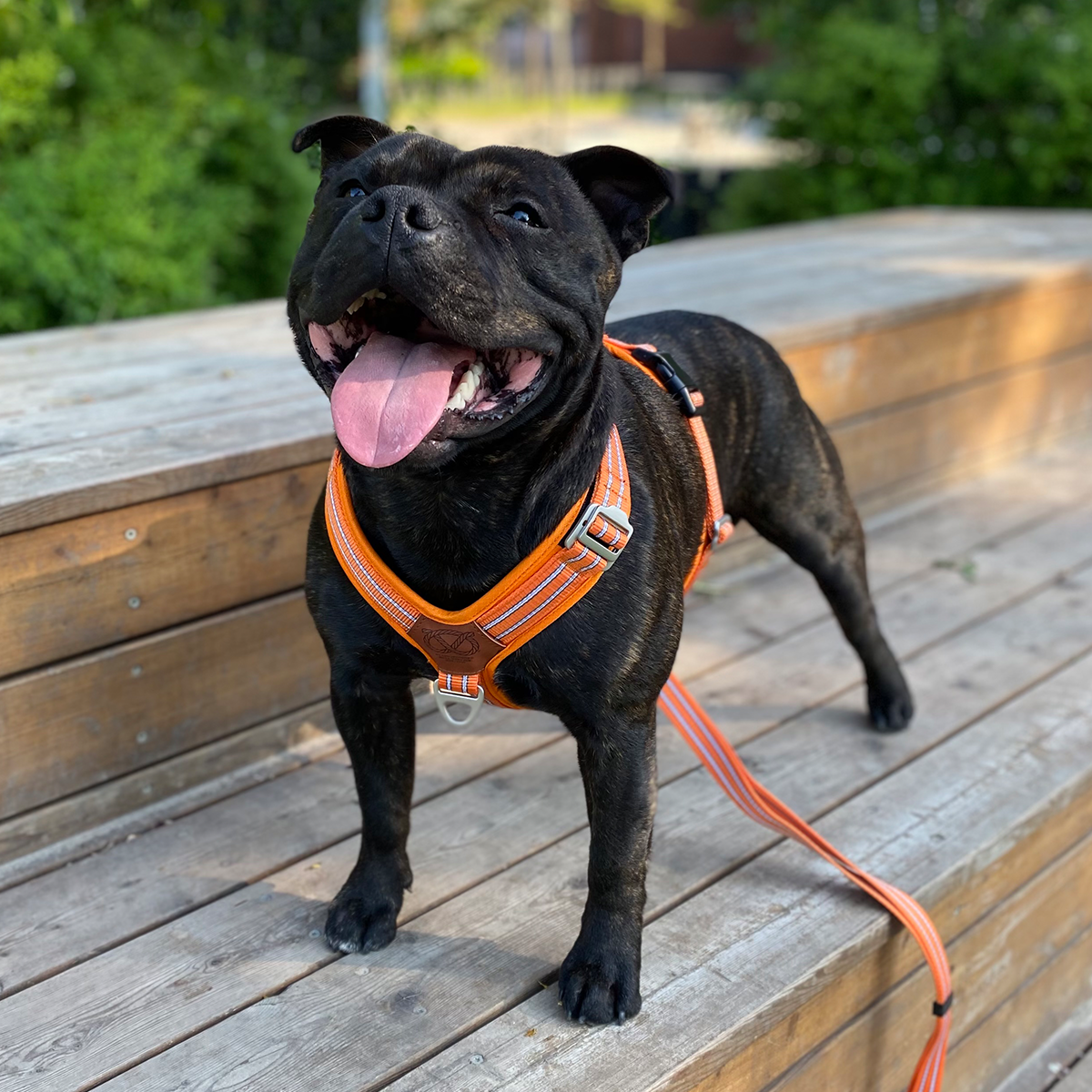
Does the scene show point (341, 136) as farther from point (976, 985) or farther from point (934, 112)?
point (934, 112)

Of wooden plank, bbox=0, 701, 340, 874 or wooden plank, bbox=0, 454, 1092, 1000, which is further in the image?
wooden plank, bbox=0, 701, 340, 874

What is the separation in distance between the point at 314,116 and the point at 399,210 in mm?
6784

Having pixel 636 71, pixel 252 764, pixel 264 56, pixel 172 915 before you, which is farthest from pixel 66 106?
pixel 636 71

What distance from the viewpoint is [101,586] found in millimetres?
2473

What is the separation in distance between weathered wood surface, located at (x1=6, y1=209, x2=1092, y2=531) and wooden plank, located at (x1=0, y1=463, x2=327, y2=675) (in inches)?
1.7

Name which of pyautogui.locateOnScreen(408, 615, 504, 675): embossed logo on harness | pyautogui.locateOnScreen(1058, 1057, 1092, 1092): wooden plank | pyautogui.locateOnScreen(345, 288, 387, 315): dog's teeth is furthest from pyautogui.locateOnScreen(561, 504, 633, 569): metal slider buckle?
pyautogui.locateOnScreen(1058, 1057, 1092, 1092): wooden plank

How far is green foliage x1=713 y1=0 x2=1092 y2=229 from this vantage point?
26.1 ft

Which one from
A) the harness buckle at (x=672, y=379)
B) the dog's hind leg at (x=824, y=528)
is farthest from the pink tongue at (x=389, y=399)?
the dog's hind leg at (x=824, y=528)

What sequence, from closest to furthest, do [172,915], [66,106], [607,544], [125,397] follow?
1. [607,544]
2. [172,915]
3. [125,397]
4. [66,106]

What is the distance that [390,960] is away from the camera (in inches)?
87.0

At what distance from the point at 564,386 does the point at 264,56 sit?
6373 mm

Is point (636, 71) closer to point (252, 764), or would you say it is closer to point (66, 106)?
point (66, 106)

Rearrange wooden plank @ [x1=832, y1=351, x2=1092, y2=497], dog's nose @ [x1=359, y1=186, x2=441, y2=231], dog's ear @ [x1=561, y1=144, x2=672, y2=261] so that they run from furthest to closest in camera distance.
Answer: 1. wooden plank @ [x1=832, y1=351, x2=1092, y2=497]
2. dog's ear @ [x1=561, y1=144, x2=672, y2=261]
3. dog's nose @ [x1=359, y1=186, x2=441, y2=231]

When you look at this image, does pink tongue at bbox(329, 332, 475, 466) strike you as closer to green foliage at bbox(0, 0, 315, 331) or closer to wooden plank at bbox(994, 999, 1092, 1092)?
wooden plank at bbox(994, 999, 1092, 1092)
